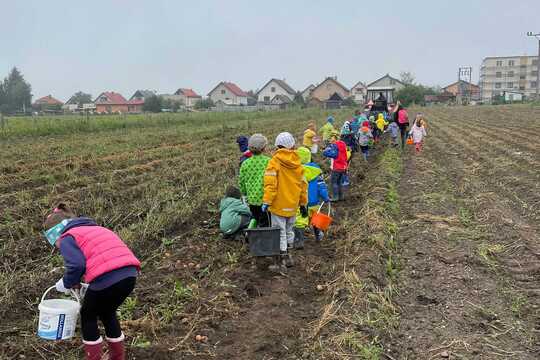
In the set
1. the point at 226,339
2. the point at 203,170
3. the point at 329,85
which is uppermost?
the point at 329,85

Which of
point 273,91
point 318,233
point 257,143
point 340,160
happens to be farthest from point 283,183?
point 273,91

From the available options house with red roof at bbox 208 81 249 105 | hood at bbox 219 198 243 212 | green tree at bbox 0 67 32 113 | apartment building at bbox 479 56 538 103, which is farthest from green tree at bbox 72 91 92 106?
hood at bbox 219 198 243 212

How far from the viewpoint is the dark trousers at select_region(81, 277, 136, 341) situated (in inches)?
142

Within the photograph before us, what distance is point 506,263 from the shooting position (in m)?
6.09

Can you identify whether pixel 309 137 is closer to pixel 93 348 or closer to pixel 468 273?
pixel 468 273

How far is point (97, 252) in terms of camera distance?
353cm

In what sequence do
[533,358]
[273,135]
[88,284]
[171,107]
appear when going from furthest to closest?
1. [171,107]
2. [273,135]
3. [533,358]
4. [88,284]

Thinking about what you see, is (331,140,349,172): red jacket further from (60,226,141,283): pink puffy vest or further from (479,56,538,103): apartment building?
(479,56,538,103): apartment building

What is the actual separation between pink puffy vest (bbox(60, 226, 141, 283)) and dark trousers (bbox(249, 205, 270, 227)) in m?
2.97

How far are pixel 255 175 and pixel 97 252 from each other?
3.08m

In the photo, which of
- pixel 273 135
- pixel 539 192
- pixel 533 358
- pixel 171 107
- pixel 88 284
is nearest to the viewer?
pixel 88 284

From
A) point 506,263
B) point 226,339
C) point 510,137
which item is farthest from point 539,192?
point 510,137

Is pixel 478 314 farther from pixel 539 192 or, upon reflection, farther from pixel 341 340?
pixel 539 192

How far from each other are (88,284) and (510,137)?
66.3 ft
